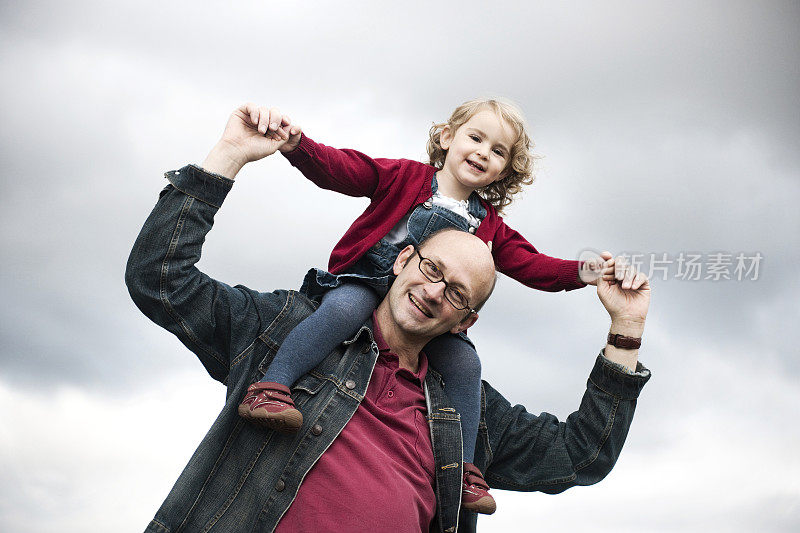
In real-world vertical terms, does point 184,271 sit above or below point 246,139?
below

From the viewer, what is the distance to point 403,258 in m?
3.90

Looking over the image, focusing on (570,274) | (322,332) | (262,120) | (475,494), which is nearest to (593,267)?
(570,274)

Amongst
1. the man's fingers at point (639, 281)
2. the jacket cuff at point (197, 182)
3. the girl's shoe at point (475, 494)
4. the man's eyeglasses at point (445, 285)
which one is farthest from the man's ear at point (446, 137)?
the girl's shoe at point (475, 494)

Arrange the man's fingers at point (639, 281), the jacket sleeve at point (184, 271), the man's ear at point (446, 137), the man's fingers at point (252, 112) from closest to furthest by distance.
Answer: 1. the jacket sleeve at point (184, 271)
2. the man's fingers at point (252, 112)
3. the man's fingers at point (639, 281)
4. the man's ear at point (446, 137)

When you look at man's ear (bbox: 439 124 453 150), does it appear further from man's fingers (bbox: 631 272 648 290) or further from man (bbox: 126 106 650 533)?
man's fingers (bbox: 631 272 648 290)

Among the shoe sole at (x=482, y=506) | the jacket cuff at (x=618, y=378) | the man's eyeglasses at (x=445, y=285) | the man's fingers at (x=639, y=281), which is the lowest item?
the shoe sole at (x=482, y=506)

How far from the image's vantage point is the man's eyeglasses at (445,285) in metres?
3.76

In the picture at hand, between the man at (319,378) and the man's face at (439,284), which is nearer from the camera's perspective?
the man at (319,378)

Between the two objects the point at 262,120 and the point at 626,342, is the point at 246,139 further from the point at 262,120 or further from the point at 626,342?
the point at 626,342

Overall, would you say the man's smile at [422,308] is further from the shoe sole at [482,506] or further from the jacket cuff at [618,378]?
the jacket cuff at [618,378]

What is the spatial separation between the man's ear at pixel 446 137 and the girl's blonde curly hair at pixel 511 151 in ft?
0.06

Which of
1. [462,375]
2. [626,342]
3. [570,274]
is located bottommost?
[462,375]

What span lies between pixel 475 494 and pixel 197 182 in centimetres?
192

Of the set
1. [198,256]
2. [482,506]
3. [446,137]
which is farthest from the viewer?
[446,137]
